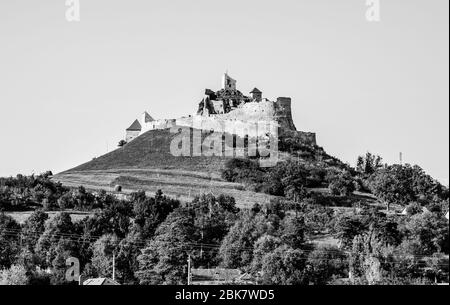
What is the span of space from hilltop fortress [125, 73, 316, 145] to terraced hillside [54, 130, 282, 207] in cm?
356

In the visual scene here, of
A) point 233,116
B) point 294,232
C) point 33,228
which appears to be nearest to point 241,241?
point 294,232

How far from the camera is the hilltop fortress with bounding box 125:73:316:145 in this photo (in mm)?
93438

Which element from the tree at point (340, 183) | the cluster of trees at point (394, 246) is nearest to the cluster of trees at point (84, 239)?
the cluster of trees at point (394, 246)

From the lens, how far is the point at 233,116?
→ 95.9 metres

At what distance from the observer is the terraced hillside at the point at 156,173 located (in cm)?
7938

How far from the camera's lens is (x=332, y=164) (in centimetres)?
9194

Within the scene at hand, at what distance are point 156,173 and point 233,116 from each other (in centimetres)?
1365

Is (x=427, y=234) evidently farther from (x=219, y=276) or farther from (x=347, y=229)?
(x=219, y=276)

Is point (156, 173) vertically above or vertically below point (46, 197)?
above

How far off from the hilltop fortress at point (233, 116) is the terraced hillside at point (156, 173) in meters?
3.56

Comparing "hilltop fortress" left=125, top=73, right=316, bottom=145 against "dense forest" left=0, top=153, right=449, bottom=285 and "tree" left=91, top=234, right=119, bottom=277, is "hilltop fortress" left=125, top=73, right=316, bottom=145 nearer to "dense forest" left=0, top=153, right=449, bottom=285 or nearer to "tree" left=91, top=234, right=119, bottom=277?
"dense forest" left=0, top=153, right=449, bottom=285

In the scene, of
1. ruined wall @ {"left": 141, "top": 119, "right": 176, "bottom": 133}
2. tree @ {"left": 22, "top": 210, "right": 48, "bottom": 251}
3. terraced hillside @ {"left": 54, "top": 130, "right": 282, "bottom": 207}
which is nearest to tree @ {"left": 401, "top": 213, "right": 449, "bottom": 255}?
terraced hillside @ {"left": 54, "top": 130, "right": 282, "bottom": 207}
